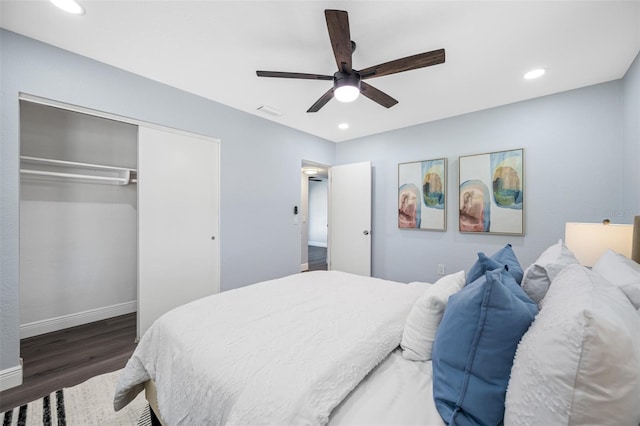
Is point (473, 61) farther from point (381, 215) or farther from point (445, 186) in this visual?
point (381, 215)

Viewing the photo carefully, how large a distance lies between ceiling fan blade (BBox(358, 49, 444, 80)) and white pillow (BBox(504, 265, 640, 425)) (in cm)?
161

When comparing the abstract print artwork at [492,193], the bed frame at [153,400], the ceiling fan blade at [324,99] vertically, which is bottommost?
the bed frame at [153,400]

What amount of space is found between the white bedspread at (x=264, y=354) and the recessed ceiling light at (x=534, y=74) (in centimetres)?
234

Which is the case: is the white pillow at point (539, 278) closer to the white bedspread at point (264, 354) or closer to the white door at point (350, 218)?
the white bedspread at point (264, 354)

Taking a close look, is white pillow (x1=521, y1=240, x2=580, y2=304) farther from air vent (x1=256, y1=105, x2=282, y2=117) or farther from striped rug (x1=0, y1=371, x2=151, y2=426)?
air vent (x1=256, y1=105, x2=282, y2=117)

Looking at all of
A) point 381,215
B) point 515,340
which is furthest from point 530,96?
point 515,340

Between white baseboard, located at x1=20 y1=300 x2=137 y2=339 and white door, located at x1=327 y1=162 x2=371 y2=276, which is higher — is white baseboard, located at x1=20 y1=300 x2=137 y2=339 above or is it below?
below

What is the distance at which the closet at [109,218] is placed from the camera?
8.77ft

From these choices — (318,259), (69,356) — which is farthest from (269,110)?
(318,259)

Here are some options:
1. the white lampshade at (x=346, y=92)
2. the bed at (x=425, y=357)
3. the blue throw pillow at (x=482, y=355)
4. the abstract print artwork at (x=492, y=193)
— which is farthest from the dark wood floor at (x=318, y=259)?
the blue throw pillow at (x=482, y=355)

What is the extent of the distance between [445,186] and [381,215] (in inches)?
40.8

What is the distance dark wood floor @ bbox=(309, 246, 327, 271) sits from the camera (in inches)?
237

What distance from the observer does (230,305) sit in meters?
1.65

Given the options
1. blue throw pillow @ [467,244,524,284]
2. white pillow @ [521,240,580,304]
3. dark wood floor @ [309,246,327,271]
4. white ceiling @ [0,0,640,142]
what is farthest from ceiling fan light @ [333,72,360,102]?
dark wood floor @ [309,246,327,271]
